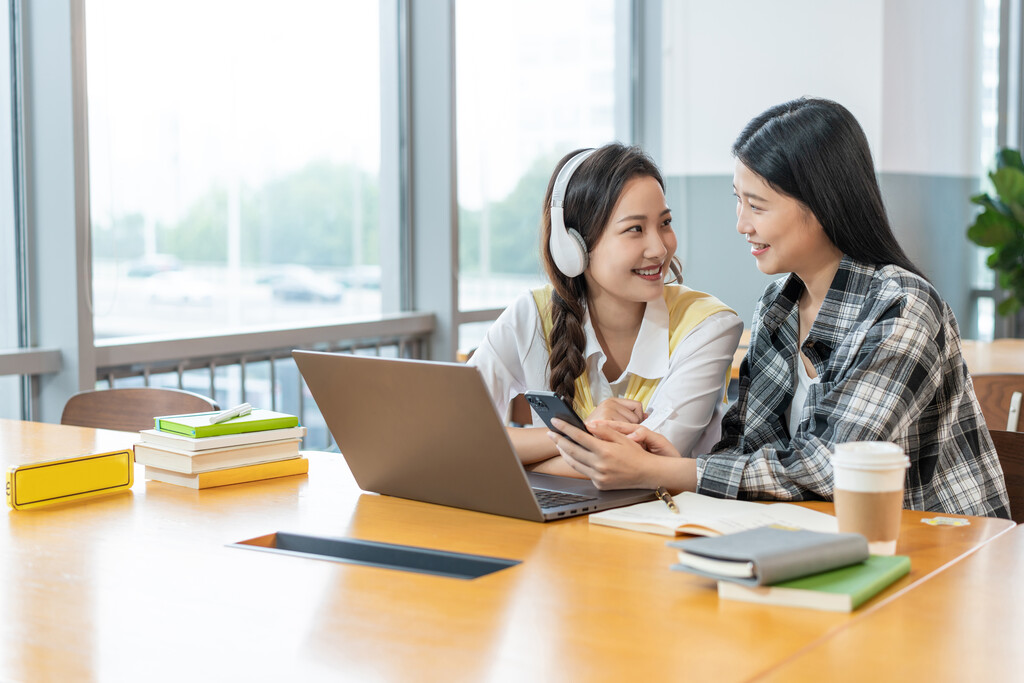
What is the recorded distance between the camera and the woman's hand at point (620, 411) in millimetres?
1658

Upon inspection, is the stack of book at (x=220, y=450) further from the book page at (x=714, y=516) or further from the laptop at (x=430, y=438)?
the book page at (x=714, y=516)

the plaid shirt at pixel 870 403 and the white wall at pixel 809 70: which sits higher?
the white wall at pixel 809 70

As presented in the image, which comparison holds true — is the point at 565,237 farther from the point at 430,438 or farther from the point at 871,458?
the point at 871,458

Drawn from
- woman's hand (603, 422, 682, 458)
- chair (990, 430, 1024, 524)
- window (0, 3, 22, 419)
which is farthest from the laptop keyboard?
window (0, 3, 22, 419)

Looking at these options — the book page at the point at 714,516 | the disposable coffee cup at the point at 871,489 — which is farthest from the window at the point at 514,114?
the disposable coffee cup at the point at 871,489

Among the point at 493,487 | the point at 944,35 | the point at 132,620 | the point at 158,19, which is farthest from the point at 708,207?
the point at 132,620

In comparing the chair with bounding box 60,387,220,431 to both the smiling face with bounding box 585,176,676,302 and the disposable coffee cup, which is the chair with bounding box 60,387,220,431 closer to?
the smiling face with bounding box 585,176,676,302

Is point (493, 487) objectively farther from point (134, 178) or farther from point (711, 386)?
point (134, 178)

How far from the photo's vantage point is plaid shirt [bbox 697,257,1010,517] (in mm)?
1429

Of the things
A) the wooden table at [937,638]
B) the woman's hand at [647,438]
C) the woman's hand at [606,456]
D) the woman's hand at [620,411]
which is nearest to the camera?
the wooden table at [937,638]

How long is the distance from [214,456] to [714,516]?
0.75 m

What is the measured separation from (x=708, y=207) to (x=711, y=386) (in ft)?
10.5

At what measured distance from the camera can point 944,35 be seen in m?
5.24

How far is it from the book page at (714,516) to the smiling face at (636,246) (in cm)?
60
